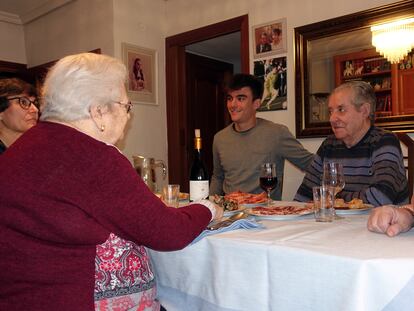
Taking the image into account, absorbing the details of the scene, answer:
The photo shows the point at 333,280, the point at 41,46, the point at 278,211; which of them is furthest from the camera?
the point at 41,46

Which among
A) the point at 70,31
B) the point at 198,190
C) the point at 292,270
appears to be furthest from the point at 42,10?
the point at 292,270

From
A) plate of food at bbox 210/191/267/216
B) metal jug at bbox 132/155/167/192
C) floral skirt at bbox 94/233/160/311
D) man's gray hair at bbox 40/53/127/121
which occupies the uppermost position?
man's gray hair at bbox 40/53/127/121

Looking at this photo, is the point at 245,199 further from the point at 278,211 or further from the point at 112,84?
the point at 112,84

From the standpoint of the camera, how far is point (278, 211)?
1.38 metres

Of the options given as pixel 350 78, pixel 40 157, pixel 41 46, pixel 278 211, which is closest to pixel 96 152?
pixel 40 157

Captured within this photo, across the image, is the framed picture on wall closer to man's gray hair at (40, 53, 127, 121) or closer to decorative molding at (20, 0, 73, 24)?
decorative molding at (20, 0, 73, 24)

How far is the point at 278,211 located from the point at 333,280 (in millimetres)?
533

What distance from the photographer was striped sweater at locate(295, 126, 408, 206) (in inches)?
64.9

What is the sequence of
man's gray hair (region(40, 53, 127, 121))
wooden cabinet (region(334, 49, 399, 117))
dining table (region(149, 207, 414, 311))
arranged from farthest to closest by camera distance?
wooden cabinet (region(334, 49, 399, 117)), man's gray hair (region(40, 53, 127, 121)), dining table (region(149, 207, 414, 311))

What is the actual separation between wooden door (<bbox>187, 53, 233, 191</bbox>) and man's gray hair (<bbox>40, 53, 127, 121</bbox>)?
3114 millimetres

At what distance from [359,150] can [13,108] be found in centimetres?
186

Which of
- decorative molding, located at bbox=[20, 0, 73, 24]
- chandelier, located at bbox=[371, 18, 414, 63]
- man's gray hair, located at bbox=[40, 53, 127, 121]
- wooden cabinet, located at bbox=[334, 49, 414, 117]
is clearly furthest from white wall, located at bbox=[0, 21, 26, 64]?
man's gray hair, located at bbox=[40, 53, 127, 121]

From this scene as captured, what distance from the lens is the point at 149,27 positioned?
399 cm

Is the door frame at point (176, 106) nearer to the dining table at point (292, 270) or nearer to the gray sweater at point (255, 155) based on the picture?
the gray sweater at point (255, 155)
